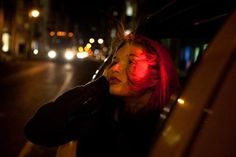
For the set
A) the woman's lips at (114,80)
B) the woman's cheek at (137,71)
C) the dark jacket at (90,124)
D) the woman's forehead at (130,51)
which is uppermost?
the woman's forehead at (130,51)

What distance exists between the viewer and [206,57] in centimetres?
154

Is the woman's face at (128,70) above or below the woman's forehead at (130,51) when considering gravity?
below

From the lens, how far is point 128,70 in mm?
2184

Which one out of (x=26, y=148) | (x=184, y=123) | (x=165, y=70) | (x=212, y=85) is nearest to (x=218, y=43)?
(x=212, y=85)

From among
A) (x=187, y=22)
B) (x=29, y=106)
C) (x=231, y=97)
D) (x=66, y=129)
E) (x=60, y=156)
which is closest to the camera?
(x=231, y=97)

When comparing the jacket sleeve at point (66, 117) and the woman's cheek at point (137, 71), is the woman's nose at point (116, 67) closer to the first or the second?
the woman's cheek at point (137, 71)

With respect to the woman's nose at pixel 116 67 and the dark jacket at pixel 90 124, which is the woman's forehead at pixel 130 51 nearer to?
the woman's nose at pixel 116 67

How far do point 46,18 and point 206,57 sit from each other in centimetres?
8259

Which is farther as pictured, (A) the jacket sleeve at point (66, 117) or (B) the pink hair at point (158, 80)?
(A) the jacket sleeve at point (66, 117)

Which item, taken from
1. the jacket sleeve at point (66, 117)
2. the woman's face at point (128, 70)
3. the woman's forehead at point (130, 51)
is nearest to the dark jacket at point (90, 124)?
the jacket sleeve at point (66, 117)

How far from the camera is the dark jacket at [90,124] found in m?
2.22

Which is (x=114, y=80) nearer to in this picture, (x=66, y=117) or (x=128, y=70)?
(x=128, y=70)

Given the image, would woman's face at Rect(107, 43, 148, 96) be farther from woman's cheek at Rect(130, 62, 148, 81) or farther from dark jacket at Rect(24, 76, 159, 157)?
dark jacket at Rect(24, 76, 159, 157)

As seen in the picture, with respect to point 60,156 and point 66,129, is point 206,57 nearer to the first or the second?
point 66,129
